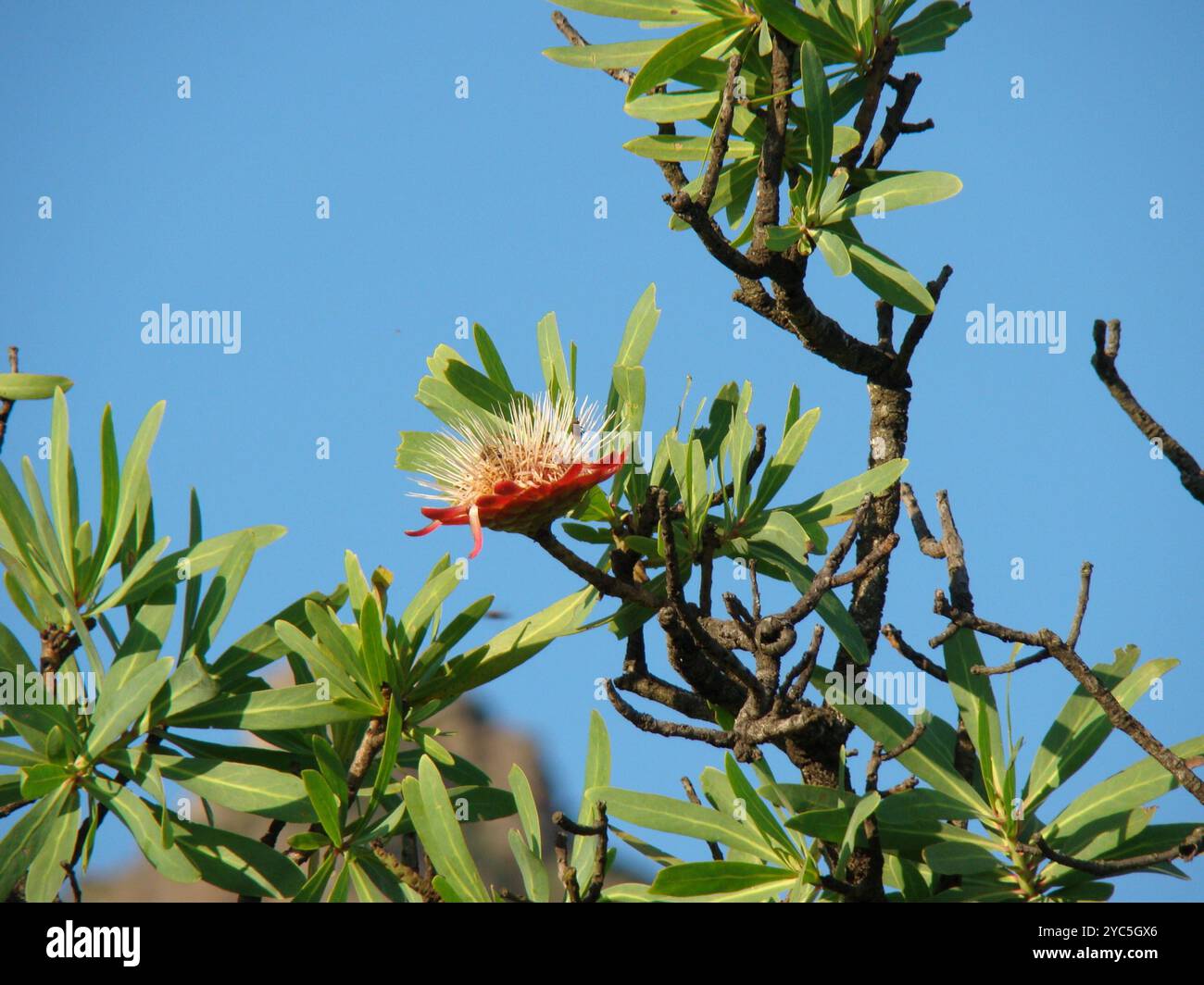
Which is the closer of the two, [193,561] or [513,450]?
[513,450]

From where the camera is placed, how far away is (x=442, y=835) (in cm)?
213

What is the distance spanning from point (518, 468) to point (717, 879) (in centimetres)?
81

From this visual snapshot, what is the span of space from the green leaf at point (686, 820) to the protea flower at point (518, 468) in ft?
1.79

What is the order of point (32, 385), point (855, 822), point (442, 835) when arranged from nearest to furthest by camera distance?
point (855, 822), point (442, 835), point (32, 385)

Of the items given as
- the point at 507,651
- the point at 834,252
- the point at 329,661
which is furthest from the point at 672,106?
the point at 329,661

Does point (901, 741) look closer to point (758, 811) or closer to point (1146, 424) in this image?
point (758, 811)

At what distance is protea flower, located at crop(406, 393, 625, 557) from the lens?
1987mm

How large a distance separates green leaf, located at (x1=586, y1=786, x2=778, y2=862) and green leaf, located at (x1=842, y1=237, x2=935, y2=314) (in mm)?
1036

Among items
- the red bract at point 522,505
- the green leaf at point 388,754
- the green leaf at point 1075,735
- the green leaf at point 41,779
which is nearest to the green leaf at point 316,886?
the green leaf at point 388,754

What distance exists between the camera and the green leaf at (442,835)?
6.98 ft

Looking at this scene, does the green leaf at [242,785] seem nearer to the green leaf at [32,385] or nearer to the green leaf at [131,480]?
the green leaf at [131,480]
